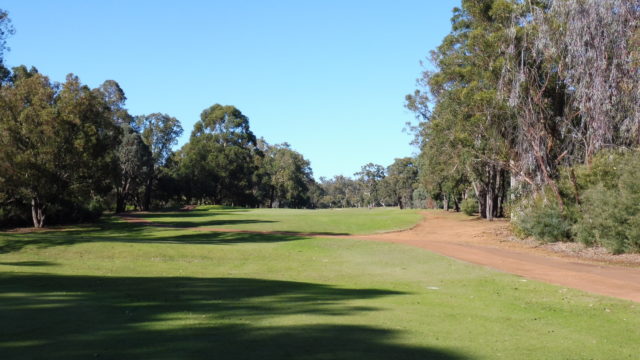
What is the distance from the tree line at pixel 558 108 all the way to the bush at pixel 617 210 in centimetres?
6

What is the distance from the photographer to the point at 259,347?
6.59 metres

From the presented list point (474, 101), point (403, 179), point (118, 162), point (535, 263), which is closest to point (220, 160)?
point (118, 162)

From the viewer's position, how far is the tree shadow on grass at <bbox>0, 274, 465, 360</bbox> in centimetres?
627

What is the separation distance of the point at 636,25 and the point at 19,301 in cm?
2668

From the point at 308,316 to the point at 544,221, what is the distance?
76.7 ft

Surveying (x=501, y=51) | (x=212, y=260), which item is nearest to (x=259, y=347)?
(x=212, y=260)

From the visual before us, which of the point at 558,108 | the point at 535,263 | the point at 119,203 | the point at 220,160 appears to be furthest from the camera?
the point at 220,160

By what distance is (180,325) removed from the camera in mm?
7613

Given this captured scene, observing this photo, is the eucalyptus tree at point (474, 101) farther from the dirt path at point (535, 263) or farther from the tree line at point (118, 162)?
the tree line at point (118, 162)

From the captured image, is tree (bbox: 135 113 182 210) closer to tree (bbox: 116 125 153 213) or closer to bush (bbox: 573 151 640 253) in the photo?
tree (bbox: 116 125 153 213)

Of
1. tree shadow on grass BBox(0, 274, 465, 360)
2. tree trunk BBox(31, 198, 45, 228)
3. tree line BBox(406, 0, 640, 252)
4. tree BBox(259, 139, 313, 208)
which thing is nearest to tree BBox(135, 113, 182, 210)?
tree BBox(259, 139, 313, 208)

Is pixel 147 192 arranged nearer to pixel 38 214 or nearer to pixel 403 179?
pixel 38 214

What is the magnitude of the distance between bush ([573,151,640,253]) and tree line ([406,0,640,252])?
6 centimetres

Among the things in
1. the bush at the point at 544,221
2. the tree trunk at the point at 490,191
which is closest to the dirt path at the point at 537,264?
the bush at the point at 544,221
